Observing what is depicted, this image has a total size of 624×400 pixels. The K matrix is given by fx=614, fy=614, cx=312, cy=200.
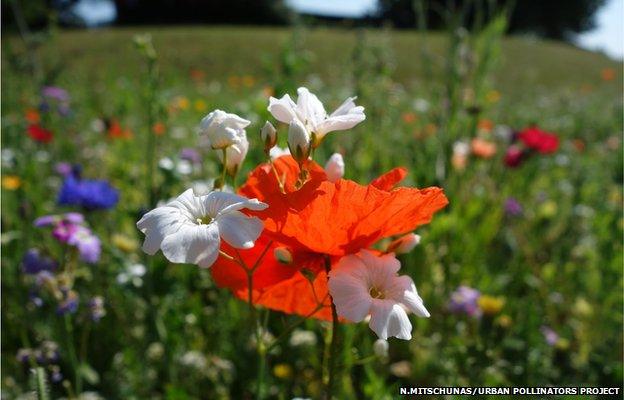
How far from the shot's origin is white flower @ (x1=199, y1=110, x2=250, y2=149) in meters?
0.85

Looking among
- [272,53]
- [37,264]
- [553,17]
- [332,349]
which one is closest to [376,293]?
[332,349]

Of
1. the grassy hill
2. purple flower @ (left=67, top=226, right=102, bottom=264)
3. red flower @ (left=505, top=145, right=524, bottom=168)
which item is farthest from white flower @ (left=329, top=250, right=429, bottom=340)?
the grassy hill

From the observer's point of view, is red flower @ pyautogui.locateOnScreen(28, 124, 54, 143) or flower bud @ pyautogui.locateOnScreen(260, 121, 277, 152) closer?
flower bud @ pyautogui.locateOnScreen(260, 121, 277, 152)

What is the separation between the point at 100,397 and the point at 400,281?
117 centimetres

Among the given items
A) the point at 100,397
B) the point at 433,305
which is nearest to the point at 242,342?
the point at 100,397

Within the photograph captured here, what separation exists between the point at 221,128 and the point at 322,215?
0.20 m

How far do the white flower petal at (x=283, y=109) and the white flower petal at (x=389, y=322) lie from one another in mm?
277

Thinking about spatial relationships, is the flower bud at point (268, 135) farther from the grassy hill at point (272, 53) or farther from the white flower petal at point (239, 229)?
the grassy hill at point (272, 53)

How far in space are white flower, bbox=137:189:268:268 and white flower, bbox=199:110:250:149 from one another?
98mm

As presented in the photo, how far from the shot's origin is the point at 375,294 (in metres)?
0.84

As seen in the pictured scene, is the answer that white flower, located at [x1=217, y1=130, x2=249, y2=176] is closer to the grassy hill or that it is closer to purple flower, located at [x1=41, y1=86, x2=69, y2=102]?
purple flower, located at [x1=41, y1=86, x2=69, y2=102]

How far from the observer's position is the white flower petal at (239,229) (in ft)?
2.35

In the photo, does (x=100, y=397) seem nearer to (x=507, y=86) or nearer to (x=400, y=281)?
(x=400, y=281)

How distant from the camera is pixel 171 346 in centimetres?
165
